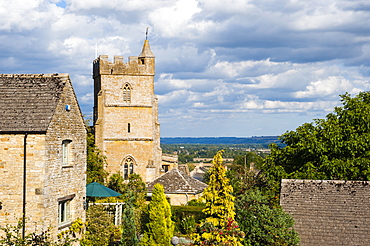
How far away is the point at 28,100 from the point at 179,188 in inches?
1018

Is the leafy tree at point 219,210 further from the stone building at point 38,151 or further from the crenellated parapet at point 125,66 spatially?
the crenellated parapet at point 125,66

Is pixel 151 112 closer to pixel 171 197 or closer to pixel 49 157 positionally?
pixel 171 197

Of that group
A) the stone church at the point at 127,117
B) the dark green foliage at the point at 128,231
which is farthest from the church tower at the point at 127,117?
the dark green foliage at the point at 128,231

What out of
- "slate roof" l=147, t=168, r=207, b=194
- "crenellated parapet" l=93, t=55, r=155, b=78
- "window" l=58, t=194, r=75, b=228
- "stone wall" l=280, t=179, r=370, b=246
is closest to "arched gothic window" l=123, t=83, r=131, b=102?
"crenellated parapet" l=93, t=55, r=155, b=78

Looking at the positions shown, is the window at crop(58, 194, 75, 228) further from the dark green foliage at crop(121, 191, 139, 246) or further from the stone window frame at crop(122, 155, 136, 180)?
the stone window frame at crop(122, 155, 136, 180)

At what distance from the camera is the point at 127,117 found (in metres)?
52.1

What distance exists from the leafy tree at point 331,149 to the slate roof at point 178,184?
37.2 ft

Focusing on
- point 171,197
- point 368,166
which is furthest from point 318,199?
point 171,197

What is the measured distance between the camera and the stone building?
19219 millimetres

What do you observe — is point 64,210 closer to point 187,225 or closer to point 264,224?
point 264,224

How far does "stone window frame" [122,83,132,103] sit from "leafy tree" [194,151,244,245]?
3408 cm

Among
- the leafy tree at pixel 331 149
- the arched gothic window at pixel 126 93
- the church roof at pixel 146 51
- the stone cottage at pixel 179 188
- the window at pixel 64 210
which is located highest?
the church roof at pixel 146 51

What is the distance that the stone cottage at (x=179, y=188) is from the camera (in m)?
43.8

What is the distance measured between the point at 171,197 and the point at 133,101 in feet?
42.8
